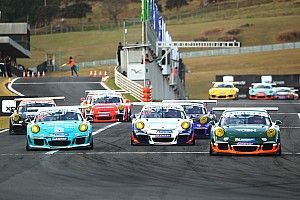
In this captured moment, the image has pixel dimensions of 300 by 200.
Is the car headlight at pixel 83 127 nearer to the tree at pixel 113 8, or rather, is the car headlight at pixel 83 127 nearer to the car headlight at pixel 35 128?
the car headlight at pixel 35 128

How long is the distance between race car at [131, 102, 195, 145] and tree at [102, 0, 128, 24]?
444 ft

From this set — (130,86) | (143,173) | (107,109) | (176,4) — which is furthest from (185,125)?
(176,4)

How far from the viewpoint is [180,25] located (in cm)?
14488

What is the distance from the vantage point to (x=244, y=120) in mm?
25297

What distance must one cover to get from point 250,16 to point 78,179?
126m

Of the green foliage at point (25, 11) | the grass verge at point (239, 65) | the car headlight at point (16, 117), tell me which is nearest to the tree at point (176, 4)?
the green foliage at point (25, 11)

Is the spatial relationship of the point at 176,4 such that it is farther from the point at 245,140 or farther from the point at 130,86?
the point at 245,140

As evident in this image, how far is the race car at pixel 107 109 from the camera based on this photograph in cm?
4053

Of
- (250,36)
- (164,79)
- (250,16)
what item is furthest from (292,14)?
(164,79)

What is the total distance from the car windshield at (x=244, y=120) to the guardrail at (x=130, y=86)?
108 ft

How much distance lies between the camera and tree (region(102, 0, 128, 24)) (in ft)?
539

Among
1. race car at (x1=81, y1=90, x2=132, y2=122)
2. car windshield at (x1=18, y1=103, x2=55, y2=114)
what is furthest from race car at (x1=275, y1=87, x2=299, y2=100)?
car windshield at (x1=18, y1=103, x2=55, y2=114)

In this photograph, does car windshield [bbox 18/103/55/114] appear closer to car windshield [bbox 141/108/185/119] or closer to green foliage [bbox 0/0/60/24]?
car windshield [bbox 141/108/185/119]

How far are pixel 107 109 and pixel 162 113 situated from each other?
1254 centimetres
